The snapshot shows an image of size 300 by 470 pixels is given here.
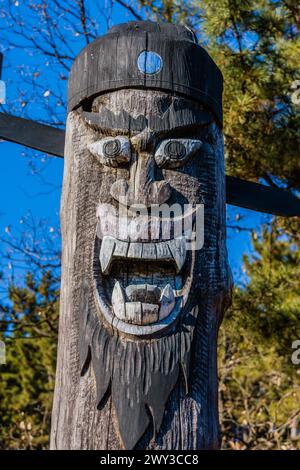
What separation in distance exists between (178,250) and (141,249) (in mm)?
148

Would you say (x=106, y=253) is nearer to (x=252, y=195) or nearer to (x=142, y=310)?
Result: (x=142, y=310)

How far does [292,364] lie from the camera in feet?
18.7

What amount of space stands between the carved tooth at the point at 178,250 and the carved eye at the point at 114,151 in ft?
1.40

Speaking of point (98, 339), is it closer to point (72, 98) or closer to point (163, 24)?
point (72, 98)

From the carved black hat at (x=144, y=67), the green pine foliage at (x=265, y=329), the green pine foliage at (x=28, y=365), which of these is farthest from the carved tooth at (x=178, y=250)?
the green pine foliage at (x=28, y=365)

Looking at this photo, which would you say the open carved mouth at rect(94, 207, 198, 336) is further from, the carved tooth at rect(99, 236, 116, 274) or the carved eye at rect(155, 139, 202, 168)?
the carved eye at rect(155, 139, 202, 168)

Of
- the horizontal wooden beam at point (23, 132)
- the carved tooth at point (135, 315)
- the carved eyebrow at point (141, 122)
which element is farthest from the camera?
the horizontal wooden beam at point (23, 132)

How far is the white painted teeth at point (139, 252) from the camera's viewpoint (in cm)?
242

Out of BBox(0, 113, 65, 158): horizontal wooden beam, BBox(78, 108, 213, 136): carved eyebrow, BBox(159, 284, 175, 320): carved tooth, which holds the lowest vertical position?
BBox(159, 284, 175, 320): carved tooth

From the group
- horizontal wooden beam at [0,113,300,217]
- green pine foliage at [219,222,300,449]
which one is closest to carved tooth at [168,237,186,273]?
horizontal wooden beam at [0,113,300,217]

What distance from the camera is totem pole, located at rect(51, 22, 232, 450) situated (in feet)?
7.47

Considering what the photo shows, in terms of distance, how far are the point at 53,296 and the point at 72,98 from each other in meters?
4.47

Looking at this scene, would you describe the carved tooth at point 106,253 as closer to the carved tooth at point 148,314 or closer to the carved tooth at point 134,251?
the carved tooth at point 134,251
